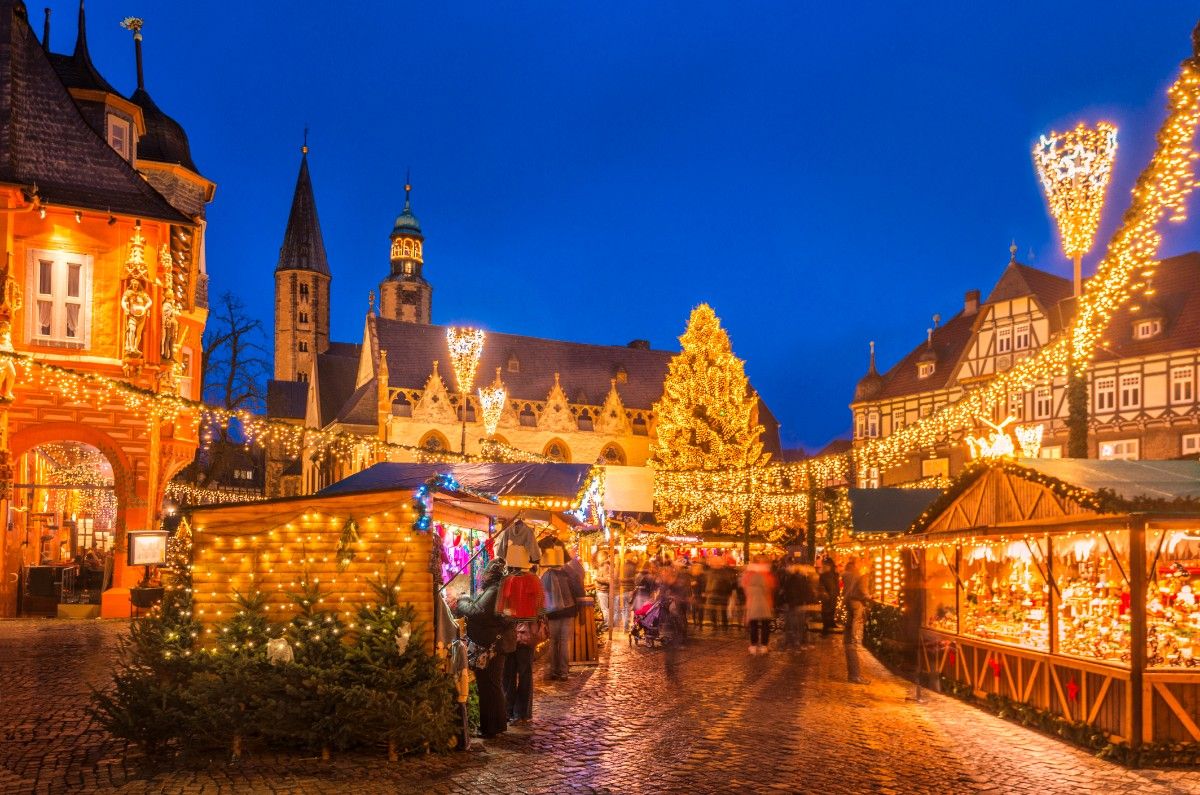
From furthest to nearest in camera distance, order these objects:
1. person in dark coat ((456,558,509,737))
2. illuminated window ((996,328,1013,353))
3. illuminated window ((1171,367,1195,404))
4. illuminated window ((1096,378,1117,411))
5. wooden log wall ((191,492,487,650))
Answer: illuminated window ((996,328,1013,353)) < illuminated window ((1096,378,1117,411)) < illuminated window ((1171,367,1195,404)) < person in dark coat ((456,558,509,737)) < wooden log wall ((191,492,487,650))

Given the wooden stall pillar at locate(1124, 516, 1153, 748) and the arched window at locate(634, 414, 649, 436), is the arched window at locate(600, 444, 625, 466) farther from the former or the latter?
the wooden stall pillar at locate(1124, 516, 1153, 748)

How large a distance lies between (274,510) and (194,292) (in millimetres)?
20228

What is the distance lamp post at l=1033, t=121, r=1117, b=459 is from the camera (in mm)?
14555

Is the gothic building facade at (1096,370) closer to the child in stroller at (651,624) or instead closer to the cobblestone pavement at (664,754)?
the child in stroller at (651,624)

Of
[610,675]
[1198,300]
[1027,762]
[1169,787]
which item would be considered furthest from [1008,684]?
[1198,300]

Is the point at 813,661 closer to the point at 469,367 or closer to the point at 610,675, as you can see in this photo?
the point at 610,675

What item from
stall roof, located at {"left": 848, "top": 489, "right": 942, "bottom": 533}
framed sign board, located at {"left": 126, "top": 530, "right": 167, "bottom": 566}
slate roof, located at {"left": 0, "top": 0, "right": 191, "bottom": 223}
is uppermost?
slate roof, located at {"left": 0, "top": 0, "right": 191, "bottom": 223}

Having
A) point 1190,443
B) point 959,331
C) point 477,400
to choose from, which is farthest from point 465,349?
point 477,400

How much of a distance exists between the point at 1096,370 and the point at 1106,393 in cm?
100

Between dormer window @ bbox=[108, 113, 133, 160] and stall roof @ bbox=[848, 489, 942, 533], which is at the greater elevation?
dormer window @ bbox=[108, 113, 133, 160]

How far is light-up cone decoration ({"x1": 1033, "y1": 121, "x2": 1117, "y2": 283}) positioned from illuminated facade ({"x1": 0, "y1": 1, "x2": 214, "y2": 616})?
56.1ft

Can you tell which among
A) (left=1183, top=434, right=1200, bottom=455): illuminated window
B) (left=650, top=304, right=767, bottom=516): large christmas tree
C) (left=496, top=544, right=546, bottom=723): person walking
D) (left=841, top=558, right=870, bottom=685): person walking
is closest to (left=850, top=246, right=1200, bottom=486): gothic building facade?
(left=1183, top=434, right=1200, bottom=455): illuminated window

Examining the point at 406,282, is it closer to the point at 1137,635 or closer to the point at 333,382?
the point at 333,382

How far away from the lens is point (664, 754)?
8.97 metres
